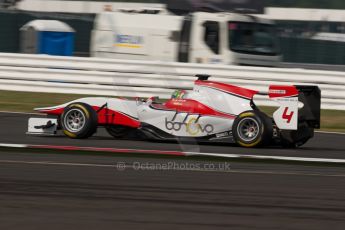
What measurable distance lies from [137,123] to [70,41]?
16.4 meters

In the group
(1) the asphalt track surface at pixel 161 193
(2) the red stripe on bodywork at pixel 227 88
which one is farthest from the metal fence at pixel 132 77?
(1) the asphalt track surface at pixel 161 193

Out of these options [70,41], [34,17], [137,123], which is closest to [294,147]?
[137,123]

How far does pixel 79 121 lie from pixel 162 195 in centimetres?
452

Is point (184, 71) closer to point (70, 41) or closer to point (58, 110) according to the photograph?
point (58, 110)

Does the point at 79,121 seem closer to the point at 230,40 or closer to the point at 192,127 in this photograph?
the point at 192,127

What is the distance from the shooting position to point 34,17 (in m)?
32.6

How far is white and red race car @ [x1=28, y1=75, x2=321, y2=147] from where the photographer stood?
416 inches

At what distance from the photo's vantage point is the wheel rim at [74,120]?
11008mm

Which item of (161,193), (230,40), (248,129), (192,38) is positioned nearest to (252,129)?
(248,129)

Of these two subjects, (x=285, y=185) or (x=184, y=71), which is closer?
(x=285, y=185)

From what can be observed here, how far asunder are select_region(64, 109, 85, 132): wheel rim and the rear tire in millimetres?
2192

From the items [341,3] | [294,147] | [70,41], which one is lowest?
[294,147]

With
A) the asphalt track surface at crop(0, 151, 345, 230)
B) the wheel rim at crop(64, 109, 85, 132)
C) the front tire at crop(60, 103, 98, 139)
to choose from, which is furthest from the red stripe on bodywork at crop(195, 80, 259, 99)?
the asphalt track surface at crop(0, 151, 345, 230)

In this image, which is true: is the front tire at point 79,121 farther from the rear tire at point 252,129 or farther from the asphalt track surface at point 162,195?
the rear tire at point 252,129
